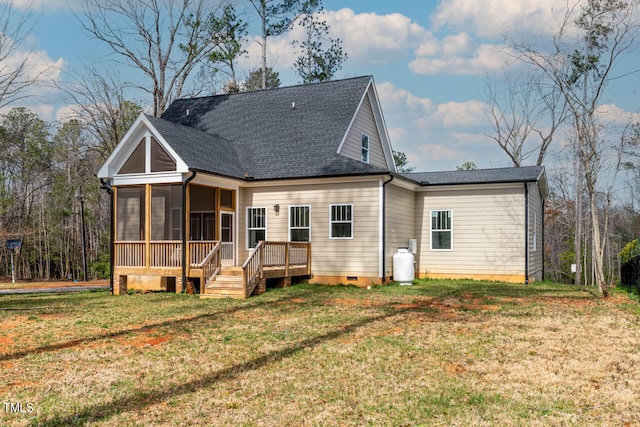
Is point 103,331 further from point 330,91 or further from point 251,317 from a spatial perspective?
point 330,91

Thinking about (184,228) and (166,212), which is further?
(166,212)

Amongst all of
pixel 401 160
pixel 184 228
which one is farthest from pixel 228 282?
pixel 401 160

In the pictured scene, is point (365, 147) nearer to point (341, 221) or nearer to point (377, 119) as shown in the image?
point (377, 119)

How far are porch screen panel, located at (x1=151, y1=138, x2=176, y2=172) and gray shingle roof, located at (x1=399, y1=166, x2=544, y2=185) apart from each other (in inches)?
288

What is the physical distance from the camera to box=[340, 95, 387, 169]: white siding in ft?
62.8

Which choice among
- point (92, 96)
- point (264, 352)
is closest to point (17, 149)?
point (92, 96)

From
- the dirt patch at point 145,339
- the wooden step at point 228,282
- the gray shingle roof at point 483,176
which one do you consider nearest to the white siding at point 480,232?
the gray shingle roof at point 483,176

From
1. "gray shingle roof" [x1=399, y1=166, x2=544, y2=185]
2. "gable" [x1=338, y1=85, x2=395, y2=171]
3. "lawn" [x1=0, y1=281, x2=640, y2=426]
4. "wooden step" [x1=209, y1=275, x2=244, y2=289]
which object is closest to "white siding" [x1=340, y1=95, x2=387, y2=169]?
"gable" [x1=338, y1=85, x2=395, y2=171]

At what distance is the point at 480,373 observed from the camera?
6.46 metres

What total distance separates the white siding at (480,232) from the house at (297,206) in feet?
0.11

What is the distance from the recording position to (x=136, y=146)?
15.8 meters

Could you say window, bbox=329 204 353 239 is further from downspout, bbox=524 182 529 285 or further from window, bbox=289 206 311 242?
downspout, bbox=524 182 529 285

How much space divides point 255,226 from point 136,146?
14.5 feet

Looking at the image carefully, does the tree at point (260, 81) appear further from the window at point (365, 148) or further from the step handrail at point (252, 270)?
the step handrail at point (252, 270)
